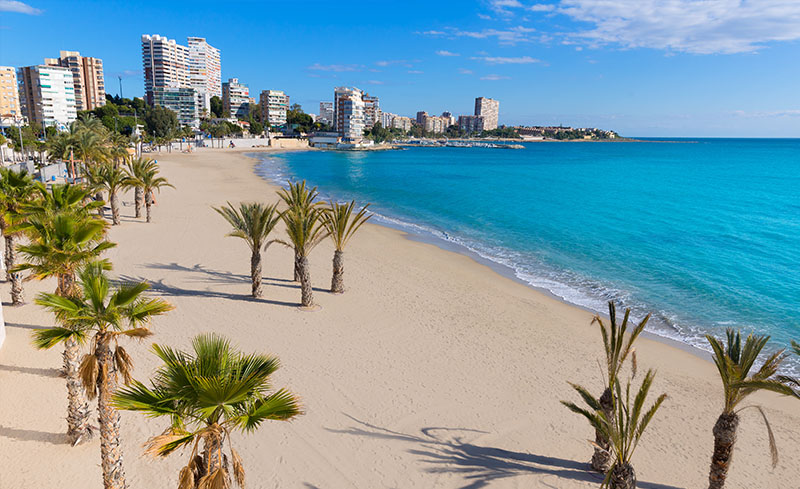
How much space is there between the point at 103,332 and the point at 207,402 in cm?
267

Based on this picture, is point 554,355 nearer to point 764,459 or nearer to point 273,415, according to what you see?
point 764,459

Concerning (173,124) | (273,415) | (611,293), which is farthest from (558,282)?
(173,124)

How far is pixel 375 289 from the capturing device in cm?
1688

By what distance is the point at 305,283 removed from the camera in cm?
1440

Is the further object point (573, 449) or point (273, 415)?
point (573, 449)

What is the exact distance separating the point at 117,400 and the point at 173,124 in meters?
118

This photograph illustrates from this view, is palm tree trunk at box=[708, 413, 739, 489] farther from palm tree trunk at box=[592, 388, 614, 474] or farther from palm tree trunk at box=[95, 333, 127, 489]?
palm tree trunk at box=[95, 333, 127, 489]

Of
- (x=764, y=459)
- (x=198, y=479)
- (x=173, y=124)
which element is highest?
(x=173, y=124)

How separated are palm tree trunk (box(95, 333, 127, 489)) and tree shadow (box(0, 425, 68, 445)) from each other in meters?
2.46

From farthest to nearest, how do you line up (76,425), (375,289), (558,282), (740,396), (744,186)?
(744,186) < (558,282) < (375,289) < (76,425) < (740,396)

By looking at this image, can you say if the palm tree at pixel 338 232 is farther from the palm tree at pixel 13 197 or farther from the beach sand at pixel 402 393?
the palm tree at pixel 13 197

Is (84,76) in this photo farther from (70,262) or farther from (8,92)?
(70,262)

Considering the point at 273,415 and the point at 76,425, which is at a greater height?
the point at 273,415

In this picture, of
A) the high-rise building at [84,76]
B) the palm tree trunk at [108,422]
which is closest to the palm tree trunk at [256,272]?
the palm tree trunk at [108,422]
